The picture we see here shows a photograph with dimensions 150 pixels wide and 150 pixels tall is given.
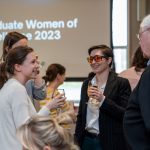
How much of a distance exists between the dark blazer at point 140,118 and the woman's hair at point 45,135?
38cm

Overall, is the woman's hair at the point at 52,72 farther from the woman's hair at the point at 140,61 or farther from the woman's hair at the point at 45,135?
the woman's hair at the point at 45,135

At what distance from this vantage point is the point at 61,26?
616 cm

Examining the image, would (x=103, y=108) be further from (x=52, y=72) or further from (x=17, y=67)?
(x=52, y=72)

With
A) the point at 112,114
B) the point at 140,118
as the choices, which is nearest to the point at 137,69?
the point at 112,114

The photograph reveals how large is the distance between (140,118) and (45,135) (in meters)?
0.51

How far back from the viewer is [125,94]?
328 cm

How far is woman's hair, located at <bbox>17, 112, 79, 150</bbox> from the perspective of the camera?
1706 mm

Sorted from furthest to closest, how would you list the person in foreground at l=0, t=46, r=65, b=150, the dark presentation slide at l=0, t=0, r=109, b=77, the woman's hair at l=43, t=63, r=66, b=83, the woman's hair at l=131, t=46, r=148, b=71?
the dark presentation slide at l=0, t=0, r=109, b=77
the woman's hair at l=43, t=63, r=66, b=83
the woman's hair at l=131, t=46, r=148, b=71
the person in foreground at l=0, t=46, r=65, b=150

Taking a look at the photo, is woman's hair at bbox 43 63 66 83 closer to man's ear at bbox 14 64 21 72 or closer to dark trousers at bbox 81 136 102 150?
dark trousers at bbox 81 136 102 150

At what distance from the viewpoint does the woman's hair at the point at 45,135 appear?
1706 millimetres

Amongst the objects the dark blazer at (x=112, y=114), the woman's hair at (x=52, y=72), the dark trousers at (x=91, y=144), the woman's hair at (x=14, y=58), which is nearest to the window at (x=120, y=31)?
the woman's hair at (x=52, y=72)

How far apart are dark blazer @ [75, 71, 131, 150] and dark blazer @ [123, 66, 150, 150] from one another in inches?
41.8

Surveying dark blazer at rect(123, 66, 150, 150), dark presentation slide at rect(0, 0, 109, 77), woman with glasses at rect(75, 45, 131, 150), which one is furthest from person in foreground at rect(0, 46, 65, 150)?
dark presentation slide at rect(0, 0, 109, 77)

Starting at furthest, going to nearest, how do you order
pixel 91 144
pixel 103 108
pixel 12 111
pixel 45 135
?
pixel 91 144 < pixel 103 108 < pixel 12 111 < pixel 45 135
